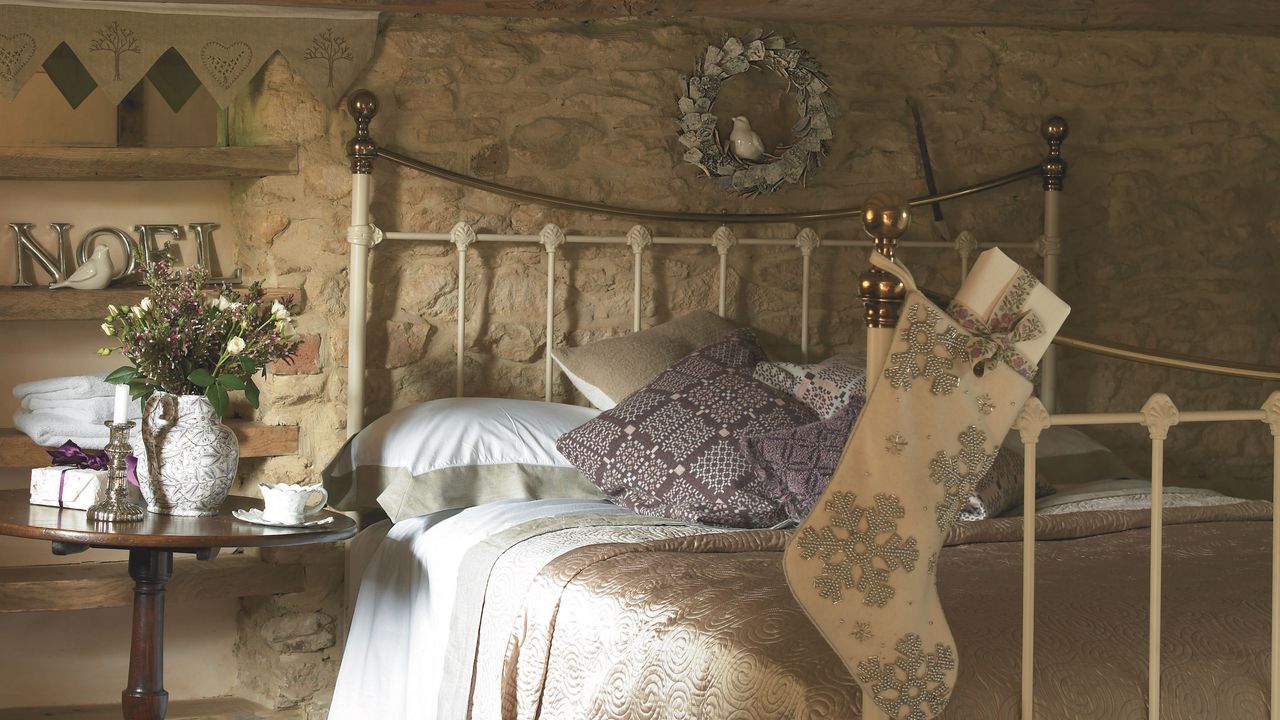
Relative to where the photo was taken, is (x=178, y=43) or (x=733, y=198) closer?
(x=178, y=43)

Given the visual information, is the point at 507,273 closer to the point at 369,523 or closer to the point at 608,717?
the point at 369,523

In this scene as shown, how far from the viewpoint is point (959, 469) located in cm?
143

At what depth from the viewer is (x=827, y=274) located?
140 inches

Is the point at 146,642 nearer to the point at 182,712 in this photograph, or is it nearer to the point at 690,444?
the point at 182,712

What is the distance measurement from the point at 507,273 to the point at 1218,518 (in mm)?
1744

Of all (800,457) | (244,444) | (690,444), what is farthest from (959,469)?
(244,444)

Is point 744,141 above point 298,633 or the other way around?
above

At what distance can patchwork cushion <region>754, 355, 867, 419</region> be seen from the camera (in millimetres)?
2809

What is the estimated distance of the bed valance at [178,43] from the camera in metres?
2.95

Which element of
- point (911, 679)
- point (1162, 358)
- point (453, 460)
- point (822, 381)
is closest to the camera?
point (911, 679)

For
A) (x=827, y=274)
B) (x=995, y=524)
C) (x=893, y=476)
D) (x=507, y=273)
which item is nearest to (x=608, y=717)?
(x=893, y=476)

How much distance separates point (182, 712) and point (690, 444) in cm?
154

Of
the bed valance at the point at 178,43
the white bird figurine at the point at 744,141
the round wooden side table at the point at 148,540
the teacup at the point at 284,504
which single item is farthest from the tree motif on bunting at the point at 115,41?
the white bird figurine at the point at 744,141

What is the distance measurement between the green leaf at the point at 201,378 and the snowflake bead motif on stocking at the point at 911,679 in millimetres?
1513
